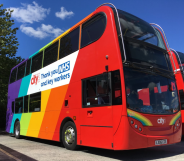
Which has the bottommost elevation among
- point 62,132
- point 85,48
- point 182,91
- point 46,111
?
point 62,132

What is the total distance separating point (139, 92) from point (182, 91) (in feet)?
13.9

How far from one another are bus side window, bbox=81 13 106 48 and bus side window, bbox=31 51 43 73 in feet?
12.2

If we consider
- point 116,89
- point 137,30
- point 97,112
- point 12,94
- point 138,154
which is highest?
point 137,30

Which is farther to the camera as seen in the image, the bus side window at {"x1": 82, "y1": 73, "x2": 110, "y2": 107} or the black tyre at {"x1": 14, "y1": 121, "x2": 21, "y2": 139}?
the black tyre at {"x1": 14, "y1": 121, "x2": 21, "y2": 139}

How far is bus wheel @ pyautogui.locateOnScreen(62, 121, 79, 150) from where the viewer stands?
6949mm

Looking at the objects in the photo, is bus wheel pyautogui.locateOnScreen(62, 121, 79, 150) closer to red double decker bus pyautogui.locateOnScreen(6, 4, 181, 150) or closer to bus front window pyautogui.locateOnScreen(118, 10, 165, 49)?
red double decker bus pyautogui.locateOnScreen(6, 4, 181, 150)

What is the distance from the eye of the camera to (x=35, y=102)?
33.1 ft

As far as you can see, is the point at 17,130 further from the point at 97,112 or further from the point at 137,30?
the point at 137,30

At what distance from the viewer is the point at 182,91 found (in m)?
8.89

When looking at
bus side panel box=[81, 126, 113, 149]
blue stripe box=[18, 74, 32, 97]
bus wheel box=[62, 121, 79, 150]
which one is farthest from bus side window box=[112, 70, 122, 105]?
blue stripe box=[18, 74, 32, 97]

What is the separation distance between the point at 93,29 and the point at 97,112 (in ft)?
8.72

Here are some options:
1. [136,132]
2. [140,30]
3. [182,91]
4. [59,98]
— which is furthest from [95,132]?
[182,91]

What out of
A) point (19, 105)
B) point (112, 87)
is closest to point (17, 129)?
point (19, 105)

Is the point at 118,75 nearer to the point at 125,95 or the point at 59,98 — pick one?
the point at 125,95
